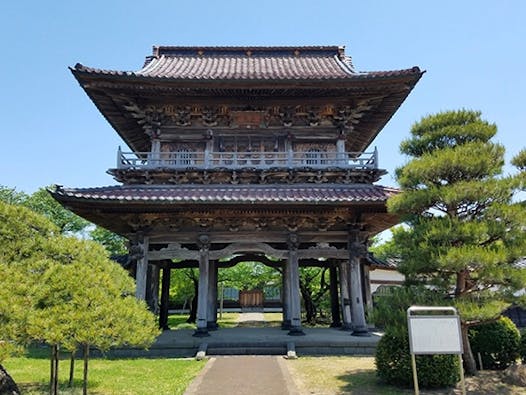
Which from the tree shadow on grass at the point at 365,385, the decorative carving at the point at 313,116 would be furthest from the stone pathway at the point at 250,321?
the tree shadow on grass at the point at 365,385

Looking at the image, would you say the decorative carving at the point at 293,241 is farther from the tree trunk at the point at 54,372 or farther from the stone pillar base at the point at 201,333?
the tree trunk at the point at 54,372

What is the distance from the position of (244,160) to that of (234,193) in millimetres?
2389

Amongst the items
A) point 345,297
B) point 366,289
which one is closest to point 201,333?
point 345,297

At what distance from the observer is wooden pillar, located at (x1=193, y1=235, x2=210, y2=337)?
43.0ft

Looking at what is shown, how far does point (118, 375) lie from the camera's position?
931 cm

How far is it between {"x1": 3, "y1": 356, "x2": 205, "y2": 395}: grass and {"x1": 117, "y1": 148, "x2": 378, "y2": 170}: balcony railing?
6.90 metres

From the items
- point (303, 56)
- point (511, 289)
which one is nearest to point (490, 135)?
point (511, 289)

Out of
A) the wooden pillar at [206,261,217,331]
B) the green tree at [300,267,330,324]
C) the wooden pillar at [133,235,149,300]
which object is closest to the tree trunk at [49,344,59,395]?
the wooden pillar at [133,235,149,300]

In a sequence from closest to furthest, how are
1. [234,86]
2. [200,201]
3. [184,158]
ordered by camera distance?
[200,201] → [234,86] → [184,158]

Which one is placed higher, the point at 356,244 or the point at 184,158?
the point at 184,158

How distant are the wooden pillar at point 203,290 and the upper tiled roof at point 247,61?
7.78 m

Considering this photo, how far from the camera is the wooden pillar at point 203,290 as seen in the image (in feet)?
43.0

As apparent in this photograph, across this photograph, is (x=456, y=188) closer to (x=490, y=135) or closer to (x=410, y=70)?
(x=490, y=135)

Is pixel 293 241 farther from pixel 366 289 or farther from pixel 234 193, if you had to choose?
pixel 366 289
